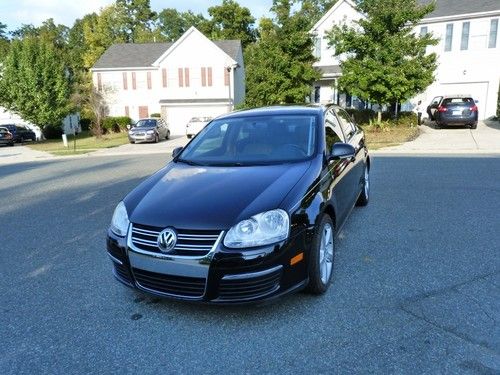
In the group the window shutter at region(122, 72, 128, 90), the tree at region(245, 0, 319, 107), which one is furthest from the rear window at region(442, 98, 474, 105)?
the window shutter at region(122, 72, 128, 90)

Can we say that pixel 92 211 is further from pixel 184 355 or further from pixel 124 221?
pixel 184 355

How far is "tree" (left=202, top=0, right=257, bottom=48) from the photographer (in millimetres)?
52125

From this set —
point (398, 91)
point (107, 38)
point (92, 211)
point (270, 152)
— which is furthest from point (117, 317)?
point (107, 38)

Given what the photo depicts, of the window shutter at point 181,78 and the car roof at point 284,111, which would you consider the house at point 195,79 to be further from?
the car roof at point 284,111

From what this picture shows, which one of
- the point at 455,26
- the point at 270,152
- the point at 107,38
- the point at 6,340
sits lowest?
the point at 6,340

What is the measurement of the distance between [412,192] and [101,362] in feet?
19.8

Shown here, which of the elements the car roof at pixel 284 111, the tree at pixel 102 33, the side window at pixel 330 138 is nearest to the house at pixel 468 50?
the car roof at pixel 284 111

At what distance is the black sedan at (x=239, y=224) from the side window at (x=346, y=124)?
3.91 ft

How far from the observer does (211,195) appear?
124 inches

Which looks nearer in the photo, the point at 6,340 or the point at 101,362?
the point at 101,362

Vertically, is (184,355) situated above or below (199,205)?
below

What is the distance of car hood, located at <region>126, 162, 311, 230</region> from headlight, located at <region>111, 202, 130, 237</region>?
0.21 ft

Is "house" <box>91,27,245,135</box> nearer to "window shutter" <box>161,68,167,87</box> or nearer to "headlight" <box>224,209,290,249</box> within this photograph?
"window shutter" <box>161,68,167,87</box>

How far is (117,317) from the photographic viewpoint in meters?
3.23
